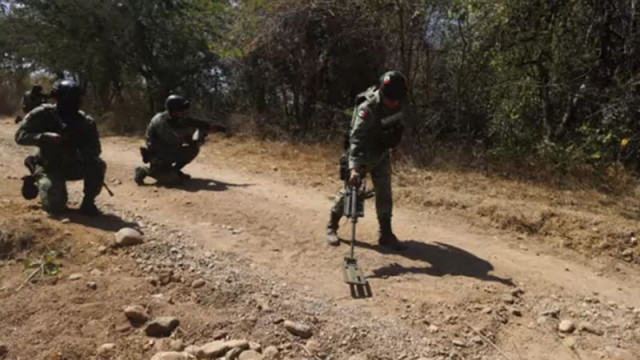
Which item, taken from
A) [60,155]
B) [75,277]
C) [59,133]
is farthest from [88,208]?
[75,277]

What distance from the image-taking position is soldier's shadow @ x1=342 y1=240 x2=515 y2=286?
420 cm

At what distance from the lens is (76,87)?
16.5 ft

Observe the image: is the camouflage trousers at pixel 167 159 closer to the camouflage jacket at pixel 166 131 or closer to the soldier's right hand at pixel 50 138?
the camouflage jacket at pixel 166 131

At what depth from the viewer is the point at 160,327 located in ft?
10.5

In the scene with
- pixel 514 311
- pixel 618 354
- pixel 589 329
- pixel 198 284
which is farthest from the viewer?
pixel 198 284

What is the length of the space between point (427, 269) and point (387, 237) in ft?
1.99

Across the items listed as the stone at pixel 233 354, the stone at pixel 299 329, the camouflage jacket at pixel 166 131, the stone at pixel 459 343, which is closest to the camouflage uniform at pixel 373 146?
the stone at pixel 299 329

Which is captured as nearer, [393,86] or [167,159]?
[393,86]

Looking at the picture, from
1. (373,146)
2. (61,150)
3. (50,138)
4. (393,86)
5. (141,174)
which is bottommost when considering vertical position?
(141,174)

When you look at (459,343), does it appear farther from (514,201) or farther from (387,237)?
(514,201)

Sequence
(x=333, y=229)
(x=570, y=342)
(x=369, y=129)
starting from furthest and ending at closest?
(x=333, y=229)
(x=369, y=129)
(x=570, y=342)

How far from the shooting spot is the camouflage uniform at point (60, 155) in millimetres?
4930

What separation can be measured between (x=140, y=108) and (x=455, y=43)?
31.7 ft

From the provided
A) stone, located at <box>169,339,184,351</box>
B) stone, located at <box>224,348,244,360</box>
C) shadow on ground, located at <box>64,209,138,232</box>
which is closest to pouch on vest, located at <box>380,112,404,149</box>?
stone, located at <box>224,348,244,360</box>
